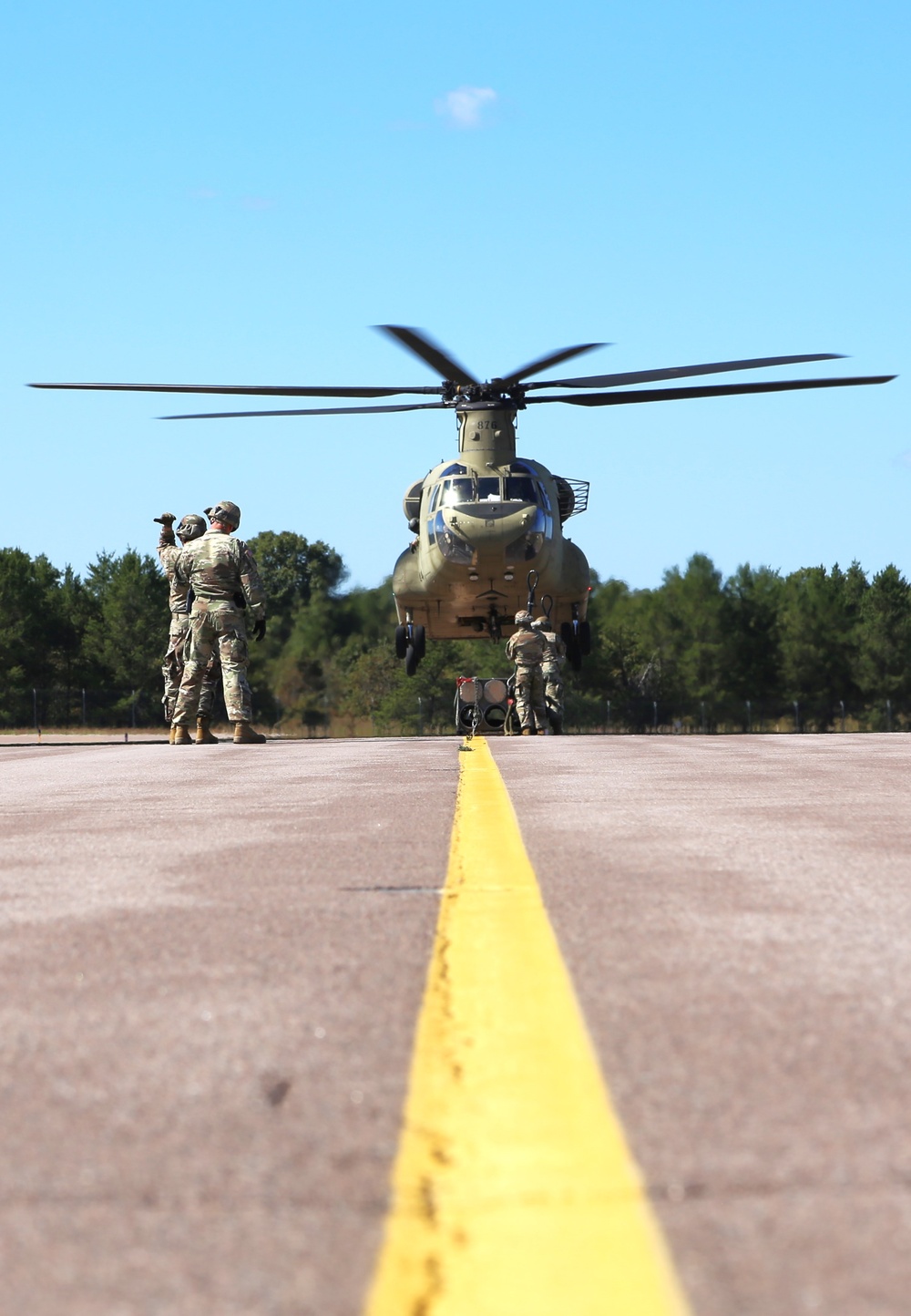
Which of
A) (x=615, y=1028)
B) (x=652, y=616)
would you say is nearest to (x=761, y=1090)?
(x=615, y=1028)

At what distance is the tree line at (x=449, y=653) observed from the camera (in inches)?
2953

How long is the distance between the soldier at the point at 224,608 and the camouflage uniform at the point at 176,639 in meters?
0.22

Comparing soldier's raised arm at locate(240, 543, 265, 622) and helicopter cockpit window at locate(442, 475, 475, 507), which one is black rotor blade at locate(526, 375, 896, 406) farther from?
soldier's raised arm at locate(240, 543, 265, 622)

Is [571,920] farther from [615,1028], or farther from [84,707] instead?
[84,707]

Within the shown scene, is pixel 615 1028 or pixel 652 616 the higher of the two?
pixel 652 616

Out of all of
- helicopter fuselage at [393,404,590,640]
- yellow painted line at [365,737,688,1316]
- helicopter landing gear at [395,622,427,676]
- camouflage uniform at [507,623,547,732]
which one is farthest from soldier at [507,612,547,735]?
yellow painted line at [365,737,688,1316]

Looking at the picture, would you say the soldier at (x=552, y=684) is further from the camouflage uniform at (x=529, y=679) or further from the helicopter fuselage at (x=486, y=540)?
the helicopter fuselage at (x=486, y=540)

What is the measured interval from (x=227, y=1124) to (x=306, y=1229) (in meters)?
0.45

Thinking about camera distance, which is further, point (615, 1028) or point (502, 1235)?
point (615, 1028)

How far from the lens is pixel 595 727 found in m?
68.9

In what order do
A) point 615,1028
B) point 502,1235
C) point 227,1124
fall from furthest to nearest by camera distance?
point 615,1028 → point 227,1124 → point 502,1235

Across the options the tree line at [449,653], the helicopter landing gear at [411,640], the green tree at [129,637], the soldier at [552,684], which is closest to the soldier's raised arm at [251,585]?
the soldier at [552,684]

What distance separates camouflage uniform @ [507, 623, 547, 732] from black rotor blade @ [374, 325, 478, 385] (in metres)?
7.68

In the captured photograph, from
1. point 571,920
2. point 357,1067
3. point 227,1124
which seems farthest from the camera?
point 571,920
